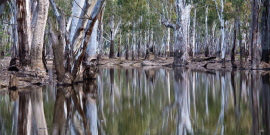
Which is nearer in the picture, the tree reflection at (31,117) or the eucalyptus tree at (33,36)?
the tree reflection at (31,117)

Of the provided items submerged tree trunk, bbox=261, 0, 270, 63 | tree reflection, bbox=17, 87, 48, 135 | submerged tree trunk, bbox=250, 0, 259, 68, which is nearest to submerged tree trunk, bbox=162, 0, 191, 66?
submerged tree trunk, bbox=261, 0, 270, 63

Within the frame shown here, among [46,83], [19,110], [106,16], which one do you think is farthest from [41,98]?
[106,16]

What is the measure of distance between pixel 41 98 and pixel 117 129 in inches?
175

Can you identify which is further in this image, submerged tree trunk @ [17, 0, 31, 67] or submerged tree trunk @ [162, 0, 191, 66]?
submerged tree trunk @ [162, 0, 191, 66]

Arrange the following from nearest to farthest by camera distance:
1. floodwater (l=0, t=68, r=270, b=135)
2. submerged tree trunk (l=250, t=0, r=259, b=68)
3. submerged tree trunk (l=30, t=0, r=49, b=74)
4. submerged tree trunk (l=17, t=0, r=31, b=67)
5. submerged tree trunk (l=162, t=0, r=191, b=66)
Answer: floodwater (l=0, t=68, r=270, b=135) → submerged tree trunk (l=30, t=0, r=49, b=74) → submerged tree trunk (l=17, t=0, r=31, b=67) → submerged tree trunk (l=250, t=0, r=259, b=68) → submerged tree trunk (l=162, t=0, r=191, b=66)

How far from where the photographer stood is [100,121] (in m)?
6.14

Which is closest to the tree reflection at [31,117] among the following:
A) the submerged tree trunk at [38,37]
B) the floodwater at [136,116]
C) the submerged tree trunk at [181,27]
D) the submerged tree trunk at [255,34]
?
the floodwater at [136,116]

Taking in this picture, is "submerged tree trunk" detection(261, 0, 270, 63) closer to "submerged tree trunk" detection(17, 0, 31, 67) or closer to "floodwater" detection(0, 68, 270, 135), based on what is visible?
"submerged tree trunk" detection(17, 0, 31, 67)

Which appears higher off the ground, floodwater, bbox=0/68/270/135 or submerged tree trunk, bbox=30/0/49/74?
submerged tree trunk, bbox=30/0/49/74

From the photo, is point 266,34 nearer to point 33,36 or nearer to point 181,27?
point 181,27

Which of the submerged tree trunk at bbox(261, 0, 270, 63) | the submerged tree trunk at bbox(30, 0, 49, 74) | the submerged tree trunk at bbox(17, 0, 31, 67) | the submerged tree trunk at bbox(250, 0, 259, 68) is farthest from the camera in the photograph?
the submerged tree trunk at bbox(261, 0, 270, 63)

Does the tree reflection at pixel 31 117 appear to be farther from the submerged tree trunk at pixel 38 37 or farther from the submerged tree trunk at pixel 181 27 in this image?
the submerged tree trunk at pixel 181 27

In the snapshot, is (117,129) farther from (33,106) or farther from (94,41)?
(94,41)

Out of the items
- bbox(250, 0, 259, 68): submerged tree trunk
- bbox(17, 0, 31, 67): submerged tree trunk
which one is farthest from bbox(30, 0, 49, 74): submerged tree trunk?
bbox(250, 0, 259, 68): submerged tree trunk
